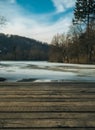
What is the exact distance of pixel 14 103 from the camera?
5.21 m

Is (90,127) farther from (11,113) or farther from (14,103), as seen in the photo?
(14,103)

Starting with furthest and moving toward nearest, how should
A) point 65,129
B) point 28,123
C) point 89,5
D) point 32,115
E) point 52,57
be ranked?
point 52,57, point 89,5, point 32,115, point 28,123, point 65,129

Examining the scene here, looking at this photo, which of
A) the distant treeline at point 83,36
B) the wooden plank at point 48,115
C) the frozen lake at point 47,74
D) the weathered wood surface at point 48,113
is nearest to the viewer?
the weathered wood surface at point 48,113

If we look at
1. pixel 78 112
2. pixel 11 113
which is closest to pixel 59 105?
pixel 78 112

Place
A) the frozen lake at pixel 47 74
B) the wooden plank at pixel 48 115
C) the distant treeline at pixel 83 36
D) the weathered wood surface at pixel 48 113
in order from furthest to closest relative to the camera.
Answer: the distant treeline at pixel 83 36 < the frozen lake at pixel 47 74 < the wooden plank at pixel 48 115 < the weathered wood surface at pixel 48 113

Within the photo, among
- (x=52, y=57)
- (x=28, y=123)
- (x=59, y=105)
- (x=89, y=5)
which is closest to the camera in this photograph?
(x=28, y=123)

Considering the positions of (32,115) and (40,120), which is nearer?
(40,120)

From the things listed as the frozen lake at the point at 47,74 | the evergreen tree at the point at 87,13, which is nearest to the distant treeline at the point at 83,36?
the evergreen tree at the point at 87,13

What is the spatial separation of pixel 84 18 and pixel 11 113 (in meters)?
64.1

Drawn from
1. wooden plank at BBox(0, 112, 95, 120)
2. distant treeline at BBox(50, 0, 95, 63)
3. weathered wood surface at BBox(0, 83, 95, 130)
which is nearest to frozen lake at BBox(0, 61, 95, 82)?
weathered wood surface at BBox(0, 83, 95, 130)

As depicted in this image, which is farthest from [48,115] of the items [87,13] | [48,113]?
[87,13]

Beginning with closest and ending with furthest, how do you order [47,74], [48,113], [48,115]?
[48,115] → [48,113] → [47,74]

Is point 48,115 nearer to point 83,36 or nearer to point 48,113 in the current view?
point 48,113

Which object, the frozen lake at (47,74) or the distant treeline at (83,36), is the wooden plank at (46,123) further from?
the distant treeline at (83,36)
